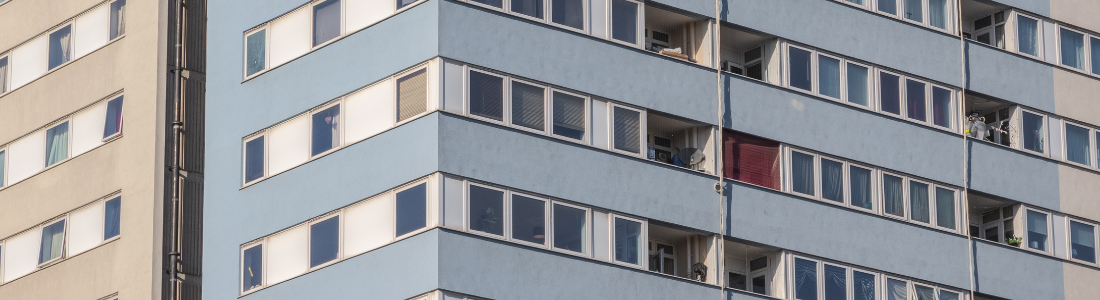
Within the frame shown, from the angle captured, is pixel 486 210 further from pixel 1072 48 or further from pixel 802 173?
pixel 1072 48

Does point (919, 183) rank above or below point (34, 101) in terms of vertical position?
below

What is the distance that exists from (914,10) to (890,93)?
2876 mm

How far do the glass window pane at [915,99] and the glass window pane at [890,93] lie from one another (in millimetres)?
266

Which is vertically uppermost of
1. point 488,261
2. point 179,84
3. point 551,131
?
point 179,84

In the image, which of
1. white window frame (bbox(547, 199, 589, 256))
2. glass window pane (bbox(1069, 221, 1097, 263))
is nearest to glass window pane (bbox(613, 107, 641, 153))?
white window frame (bbox(547, 199, 589, 256))

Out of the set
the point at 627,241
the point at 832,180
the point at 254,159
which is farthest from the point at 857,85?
the point at 254,159

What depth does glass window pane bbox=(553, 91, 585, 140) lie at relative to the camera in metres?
48.6

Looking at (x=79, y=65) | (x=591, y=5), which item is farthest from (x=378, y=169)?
(x=79, y=65)

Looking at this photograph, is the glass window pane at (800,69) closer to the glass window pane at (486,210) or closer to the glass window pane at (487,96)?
the glass window pane at (487,96)

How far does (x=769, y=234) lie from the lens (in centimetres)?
5144

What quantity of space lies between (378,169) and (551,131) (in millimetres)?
4203

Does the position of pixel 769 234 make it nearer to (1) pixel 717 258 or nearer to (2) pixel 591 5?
(1) pixel 717 258

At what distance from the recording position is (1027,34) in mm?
59406

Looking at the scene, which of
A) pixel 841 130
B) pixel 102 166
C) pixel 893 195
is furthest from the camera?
pixel 102 166
